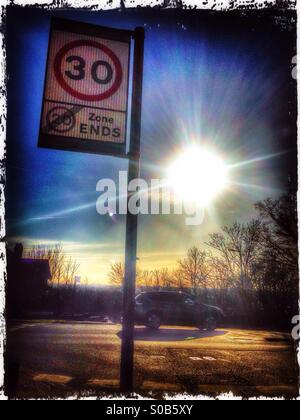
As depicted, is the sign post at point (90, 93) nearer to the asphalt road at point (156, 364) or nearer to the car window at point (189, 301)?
the asphalt road at point (156, 364)

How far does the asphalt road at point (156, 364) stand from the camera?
4.55 m

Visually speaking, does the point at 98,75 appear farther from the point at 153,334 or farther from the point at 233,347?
the point at 153,334

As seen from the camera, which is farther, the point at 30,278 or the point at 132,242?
the point at 30,278

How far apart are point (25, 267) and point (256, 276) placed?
2358 centimetres

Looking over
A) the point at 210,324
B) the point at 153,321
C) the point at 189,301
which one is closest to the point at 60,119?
the point at 153,321

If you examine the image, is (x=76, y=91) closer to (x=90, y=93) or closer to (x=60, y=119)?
(x=90, y=93)

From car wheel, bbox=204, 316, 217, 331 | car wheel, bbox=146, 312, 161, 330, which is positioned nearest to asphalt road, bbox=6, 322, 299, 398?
car wheel, bbox=146, 312, 161, 330

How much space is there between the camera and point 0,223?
319 cm

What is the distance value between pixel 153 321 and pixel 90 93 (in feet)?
31.8

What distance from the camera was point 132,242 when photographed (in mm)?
2805

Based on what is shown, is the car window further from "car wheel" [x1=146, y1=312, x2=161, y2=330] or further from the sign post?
the sign post

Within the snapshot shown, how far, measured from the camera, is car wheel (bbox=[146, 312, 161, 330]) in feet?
36.4

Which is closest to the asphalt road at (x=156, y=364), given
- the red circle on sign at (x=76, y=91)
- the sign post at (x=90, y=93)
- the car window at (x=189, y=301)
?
the car window at (x=189, y=301)
